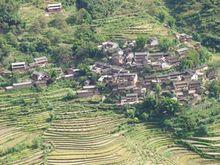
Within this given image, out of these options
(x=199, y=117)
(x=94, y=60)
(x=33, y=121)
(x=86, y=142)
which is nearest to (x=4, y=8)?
(x=94, y=60)

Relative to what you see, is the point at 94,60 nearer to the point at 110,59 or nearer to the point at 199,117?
the point at 110,59

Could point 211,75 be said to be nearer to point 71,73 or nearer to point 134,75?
point 134,75

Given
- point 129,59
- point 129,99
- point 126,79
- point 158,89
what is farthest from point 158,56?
point 129,99

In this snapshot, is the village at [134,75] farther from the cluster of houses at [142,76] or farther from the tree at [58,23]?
the tree at [58,23]

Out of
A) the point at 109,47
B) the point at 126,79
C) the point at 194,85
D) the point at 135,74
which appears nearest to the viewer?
the point at 194,85

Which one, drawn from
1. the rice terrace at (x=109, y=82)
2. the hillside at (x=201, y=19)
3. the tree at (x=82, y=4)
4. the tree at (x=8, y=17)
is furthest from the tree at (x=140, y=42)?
the tree at (x=8, y=17)

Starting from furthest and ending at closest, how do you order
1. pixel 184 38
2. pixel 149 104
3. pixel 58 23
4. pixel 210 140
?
pixel 58 23 < pixel 184 38 < pixel 149 104 < pixel 210 140

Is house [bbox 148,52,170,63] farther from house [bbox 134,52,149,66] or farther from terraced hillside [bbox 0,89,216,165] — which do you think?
terraced hillside [bbox 0,89,216,165]
